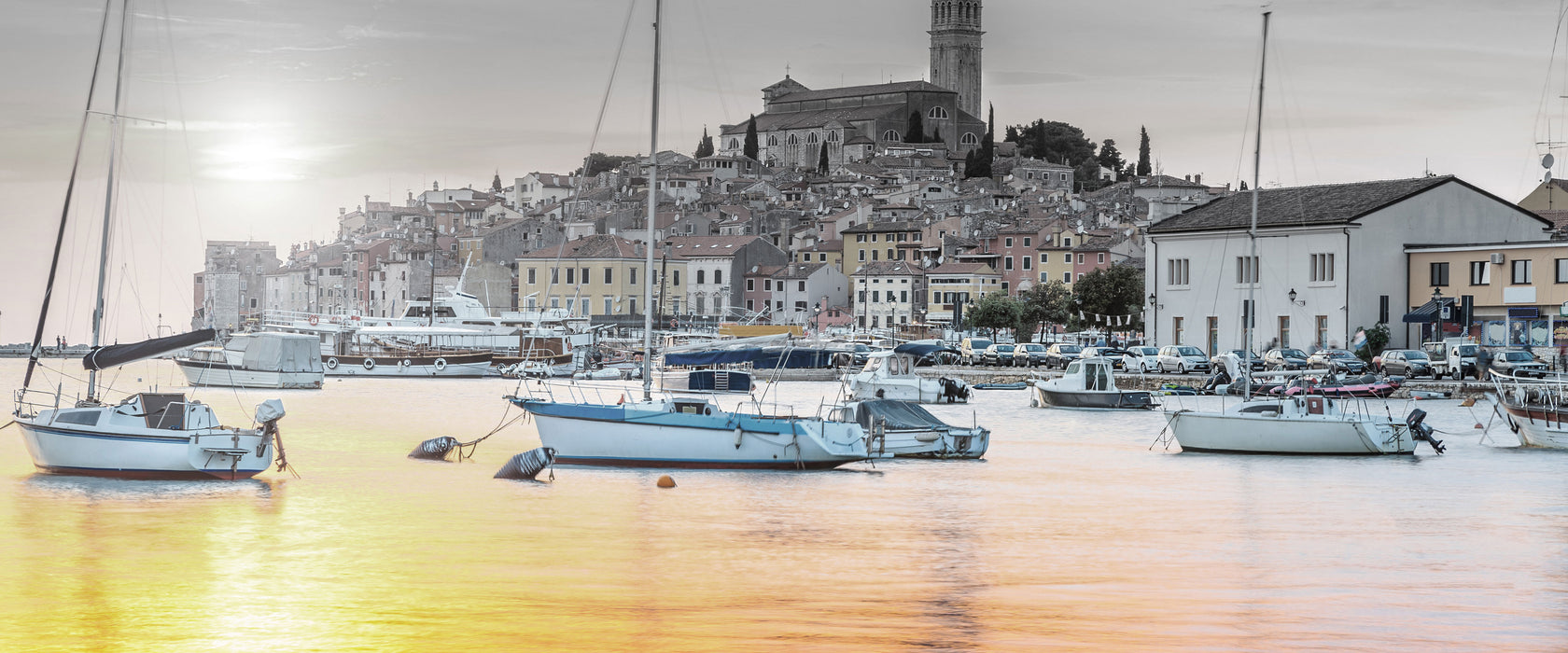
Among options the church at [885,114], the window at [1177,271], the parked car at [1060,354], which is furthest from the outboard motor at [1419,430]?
the church at [885,114]

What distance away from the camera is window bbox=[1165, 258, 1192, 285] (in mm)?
55688

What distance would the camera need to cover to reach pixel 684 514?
21266 mm

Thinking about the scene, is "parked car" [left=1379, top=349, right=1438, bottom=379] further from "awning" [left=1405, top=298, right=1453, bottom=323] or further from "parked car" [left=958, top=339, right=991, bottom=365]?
"parked car" [left=958, top=339, right=991, bottom=365]

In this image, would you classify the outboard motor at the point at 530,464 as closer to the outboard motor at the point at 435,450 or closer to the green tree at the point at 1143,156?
the outboard motor at the point at 435,450

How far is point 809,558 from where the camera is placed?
1798 centimetres

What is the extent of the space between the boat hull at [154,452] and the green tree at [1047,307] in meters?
58.6

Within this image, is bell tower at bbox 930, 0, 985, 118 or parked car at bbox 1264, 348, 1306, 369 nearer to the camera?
parked car at bbox 1264, 348, 1306, 369

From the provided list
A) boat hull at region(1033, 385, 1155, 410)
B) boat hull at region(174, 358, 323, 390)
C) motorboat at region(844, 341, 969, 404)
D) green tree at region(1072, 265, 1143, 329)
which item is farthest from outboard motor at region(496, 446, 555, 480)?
green tree at region(1072, 265, 1143, 329)

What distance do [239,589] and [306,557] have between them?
203 centimetres

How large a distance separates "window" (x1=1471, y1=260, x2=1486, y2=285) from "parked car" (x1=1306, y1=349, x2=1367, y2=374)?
466 centimetres

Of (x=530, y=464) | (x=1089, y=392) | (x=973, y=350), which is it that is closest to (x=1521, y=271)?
(x=1089, y=392)

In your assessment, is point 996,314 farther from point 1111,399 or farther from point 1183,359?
point 1111,399

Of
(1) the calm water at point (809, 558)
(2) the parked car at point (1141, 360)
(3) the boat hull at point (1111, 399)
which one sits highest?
(2) the parked car at point (1141, 360)

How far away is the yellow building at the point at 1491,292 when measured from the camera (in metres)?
47.8
